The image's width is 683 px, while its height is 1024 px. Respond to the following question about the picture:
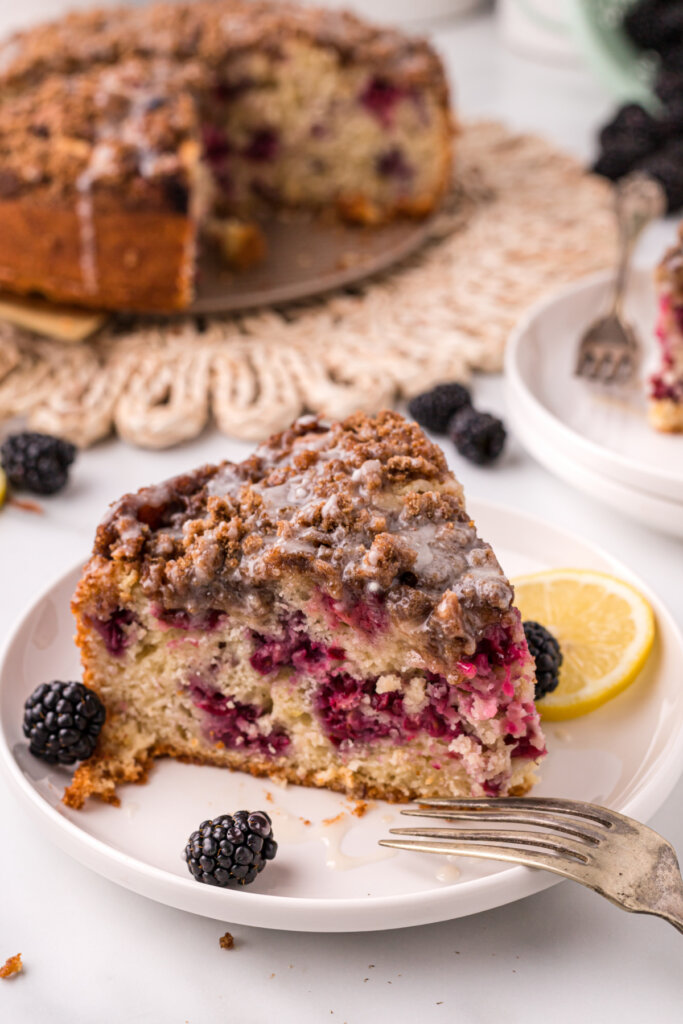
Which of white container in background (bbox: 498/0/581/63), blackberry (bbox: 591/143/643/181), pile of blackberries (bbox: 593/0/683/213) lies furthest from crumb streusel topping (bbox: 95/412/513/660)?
white container in background (bbox: 498/0/581/63)

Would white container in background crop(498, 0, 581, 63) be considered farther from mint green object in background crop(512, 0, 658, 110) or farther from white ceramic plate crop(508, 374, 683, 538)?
white ceramic plate crop(508, 374, 683, 538)

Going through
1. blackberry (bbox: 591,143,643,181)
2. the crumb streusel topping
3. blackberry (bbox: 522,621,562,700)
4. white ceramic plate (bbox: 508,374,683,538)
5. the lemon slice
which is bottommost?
blackberry (bbox: 591,143,643,181)

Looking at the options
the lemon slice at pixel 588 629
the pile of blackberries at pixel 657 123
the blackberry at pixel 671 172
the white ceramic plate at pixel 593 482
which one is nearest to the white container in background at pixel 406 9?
the pile of blackberries at pixel 657 123

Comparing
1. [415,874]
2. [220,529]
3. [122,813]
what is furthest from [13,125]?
[415,874]

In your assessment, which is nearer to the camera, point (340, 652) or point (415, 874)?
point (415, 874)

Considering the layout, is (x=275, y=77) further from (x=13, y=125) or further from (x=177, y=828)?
(x=177, y=828)

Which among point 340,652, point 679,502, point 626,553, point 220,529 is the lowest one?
point 626,553

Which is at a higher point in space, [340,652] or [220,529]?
[220,529]
